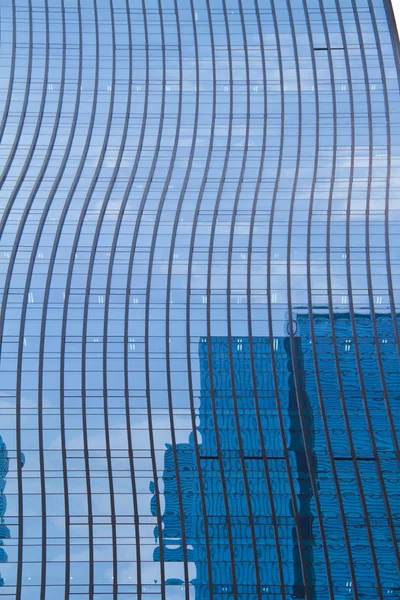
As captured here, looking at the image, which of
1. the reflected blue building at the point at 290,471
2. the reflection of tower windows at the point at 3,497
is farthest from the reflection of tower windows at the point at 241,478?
the reflection of tower windows at the point at 3,497

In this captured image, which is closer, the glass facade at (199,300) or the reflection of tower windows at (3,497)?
the reflection of tower windows at (3,497)

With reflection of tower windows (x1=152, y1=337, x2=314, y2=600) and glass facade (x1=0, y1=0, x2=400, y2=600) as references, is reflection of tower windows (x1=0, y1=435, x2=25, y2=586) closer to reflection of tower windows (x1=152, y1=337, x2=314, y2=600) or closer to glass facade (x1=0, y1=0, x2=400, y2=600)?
glass facade (x1=0, y1=0, x2=400, y2=600)

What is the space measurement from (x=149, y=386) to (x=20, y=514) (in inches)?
250

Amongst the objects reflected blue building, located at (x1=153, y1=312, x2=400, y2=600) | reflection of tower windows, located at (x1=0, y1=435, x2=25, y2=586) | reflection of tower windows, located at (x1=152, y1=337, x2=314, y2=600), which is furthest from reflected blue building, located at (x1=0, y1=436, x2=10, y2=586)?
reflected blue building, located at (x1=153, y1=312, x2=400, y2=600)

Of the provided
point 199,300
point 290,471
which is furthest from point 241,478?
point 199,300

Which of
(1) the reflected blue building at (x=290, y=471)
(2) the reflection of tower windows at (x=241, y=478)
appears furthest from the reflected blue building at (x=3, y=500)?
(1) the reflected blue building at (x=290, y=471)

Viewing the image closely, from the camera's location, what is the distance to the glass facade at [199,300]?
26.5 metres

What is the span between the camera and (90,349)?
29.6 m

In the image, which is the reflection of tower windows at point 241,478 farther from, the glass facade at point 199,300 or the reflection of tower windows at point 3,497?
the reflection of tower windows at point 3,497

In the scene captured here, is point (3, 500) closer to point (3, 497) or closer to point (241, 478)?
point (3, 497)

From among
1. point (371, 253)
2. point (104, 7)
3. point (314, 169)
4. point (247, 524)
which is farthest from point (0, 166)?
point (247, 524)

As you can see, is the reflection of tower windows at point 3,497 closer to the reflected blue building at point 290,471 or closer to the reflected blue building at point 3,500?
the reflected blue building at point 3,500

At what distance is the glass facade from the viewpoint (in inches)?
1043

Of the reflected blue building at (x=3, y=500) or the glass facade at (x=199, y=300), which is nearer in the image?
the reflected blue building at (x=3, y=500)
